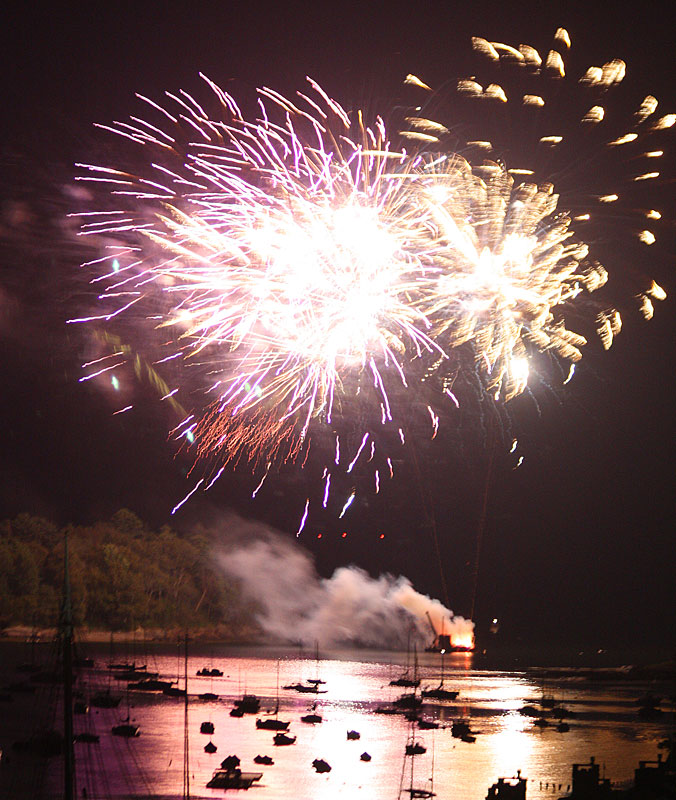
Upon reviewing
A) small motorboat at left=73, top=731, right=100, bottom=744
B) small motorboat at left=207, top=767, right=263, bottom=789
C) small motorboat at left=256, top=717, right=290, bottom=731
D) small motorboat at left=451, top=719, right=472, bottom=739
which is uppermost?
small motorboat at left=207, top=767, right=263, bottom=789

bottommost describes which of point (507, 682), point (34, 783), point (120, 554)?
point (507, 682)

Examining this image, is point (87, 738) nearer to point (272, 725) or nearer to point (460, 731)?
point (272, 725)

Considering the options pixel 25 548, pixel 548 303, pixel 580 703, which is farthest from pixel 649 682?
pixel 548 303

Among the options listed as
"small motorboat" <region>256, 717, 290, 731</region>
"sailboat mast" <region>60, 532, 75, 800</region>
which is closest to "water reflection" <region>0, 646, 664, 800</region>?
"small motorboat" <region>256, 717, 290, 731</region>

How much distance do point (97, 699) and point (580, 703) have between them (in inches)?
1569

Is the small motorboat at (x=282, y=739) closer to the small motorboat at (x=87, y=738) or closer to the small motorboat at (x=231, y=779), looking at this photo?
the small motorboat at (x=87, y=738)

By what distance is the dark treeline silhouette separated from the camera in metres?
98.3

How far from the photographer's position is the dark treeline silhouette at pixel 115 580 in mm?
98312

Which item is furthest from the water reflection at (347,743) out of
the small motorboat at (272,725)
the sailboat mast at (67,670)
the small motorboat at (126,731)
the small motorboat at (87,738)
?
the sailboat mast at (67,670)

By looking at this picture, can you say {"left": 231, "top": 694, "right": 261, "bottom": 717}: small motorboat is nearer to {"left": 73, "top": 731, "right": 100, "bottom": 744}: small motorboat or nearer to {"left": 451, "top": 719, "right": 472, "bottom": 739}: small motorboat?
{"left": 451, "top": 719, "right": 472, "bottom": 739}: small motorboat

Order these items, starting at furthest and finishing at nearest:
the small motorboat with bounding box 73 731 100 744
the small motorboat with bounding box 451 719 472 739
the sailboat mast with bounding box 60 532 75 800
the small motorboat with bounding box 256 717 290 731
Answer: the small motorboat with bounding box 256 717 290 731 < the small motorboat with bounding box 451 719 472 739 < the small motorboat with bounding box 73 731 100 744 < the sailboat mast with bounding box 60 532 75 800

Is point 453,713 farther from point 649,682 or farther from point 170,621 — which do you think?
point 170,621

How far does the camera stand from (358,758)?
48812mm

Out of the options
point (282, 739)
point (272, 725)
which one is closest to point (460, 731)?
point (272, 725)
